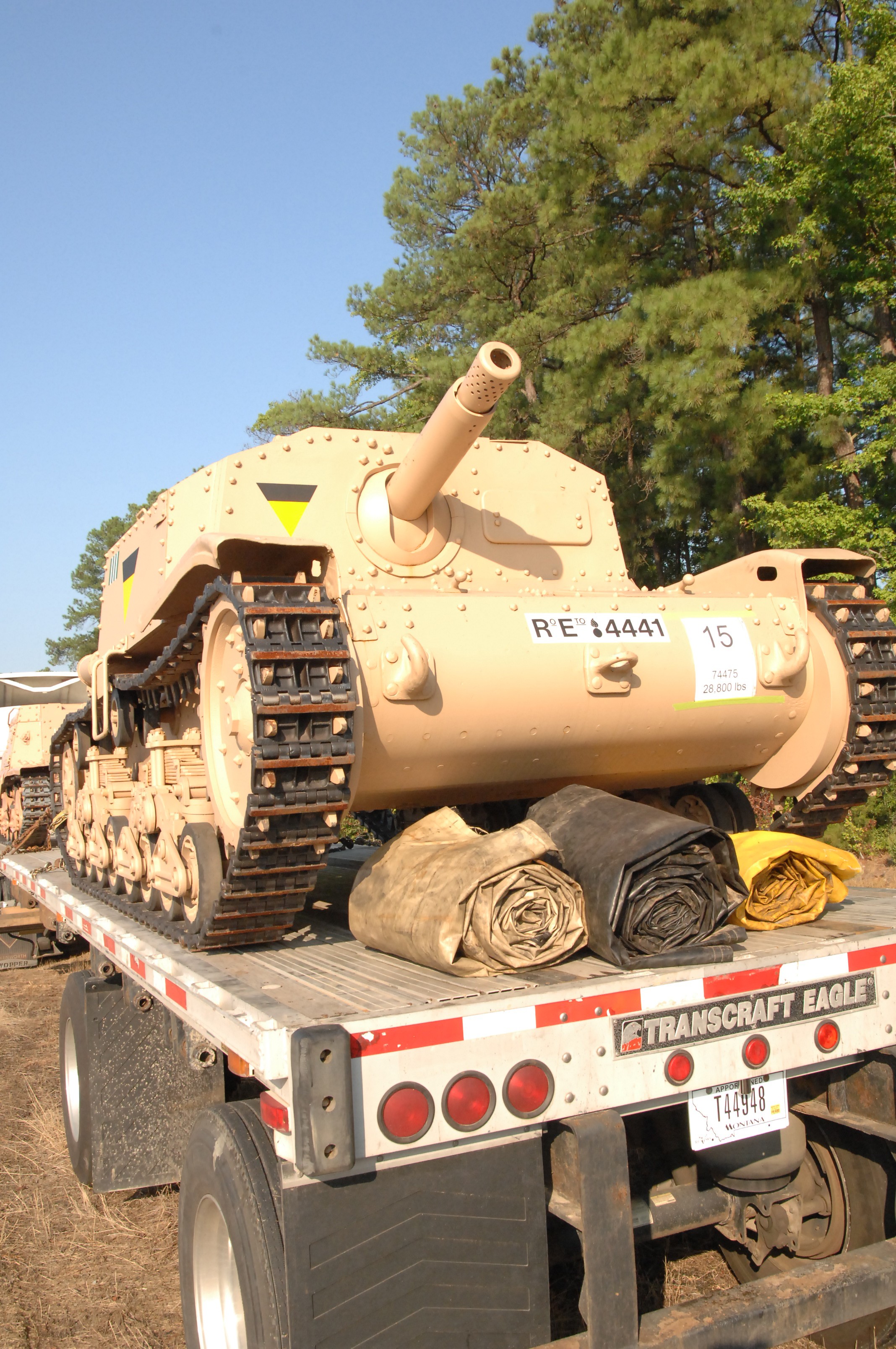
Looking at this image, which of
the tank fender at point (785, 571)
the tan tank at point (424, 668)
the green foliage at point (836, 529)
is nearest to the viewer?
the tan tank at point (424, 668)

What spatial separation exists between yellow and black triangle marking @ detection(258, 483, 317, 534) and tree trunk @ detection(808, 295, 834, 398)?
1325 cm

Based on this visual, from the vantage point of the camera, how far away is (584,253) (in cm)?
1914

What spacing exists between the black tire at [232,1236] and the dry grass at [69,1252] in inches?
34.6

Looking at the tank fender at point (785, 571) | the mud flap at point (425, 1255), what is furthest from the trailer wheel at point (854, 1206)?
the tank fender at point (785, 571)

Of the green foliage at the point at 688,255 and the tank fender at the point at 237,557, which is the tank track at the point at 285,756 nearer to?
the tank fender at the point at 237,557

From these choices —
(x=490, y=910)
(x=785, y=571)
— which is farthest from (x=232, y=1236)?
(x=785, y=571)

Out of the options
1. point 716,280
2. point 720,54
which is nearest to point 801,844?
A: point 716,280

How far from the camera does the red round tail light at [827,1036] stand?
3301 mm

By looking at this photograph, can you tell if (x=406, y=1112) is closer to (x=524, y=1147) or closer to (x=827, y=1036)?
(x=524, y=1147)

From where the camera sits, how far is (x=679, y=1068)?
9.95 ft

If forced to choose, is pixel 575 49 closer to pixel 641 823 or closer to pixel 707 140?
pixel 707 140

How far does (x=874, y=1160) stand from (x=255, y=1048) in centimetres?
212

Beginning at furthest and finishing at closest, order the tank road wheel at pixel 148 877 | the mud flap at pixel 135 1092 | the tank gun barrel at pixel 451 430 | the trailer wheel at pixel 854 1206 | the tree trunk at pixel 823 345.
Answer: the tree trunk at pixel 823 345 → the tank road wheel at pixel 148 877 → the mud flap at pixel 135 1092 → the tank gun barrel at pixel 451 430 → the trailer wheel at pixel 854 1206

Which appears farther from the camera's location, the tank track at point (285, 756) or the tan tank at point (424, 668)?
the tan tank at point (424, 668)
